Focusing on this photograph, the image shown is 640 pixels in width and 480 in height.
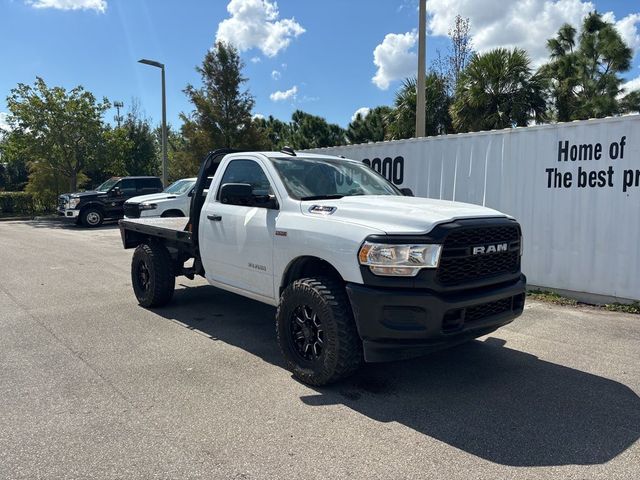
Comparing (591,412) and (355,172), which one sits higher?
(355,172)

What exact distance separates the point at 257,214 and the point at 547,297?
5.01 metres

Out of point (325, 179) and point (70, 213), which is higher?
point (325, 179)

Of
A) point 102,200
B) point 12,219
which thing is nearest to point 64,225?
point 102,200

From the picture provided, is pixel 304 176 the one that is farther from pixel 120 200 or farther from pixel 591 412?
pixel 120 200

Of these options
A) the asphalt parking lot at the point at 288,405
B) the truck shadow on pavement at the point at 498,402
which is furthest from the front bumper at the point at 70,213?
the truck shadow on pavement at the point at 498,402

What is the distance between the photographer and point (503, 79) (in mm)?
16719

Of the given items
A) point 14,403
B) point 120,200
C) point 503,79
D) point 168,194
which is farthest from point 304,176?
point 120,200

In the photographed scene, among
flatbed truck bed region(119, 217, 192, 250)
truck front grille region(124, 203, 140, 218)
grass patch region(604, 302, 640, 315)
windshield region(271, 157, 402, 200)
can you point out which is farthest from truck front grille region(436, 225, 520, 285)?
truck front grille region(124, 203, 140, 218)

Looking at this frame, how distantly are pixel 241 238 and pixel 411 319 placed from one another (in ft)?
7.09

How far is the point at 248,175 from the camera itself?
18.3 ft

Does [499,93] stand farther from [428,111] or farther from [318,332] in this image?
[318,332]

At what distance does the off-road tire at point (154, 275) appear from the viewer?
22.6ft

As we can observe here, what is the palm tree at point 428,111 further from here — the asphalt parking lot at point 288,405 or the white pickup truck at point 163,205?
the asphalt parking lot at point 288,405

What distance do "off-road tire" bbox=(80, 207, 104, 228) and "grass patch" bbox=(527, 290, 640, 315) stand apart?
59.0 ft
